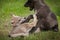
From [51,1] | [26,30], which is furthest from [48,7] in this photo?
[26,30]

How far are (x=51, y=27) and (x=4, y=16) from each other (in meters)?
0.40

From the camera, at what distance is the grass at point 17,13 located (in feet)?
7.54

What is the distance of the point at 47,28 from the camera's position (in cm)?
238

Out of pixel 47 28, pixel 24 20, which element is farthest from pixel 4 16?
pixel 47 28

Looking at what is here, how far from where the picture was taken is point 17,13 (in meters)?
2.41

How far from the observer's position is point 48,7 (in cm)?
239

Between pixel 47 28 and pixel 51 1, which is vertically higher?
pixel 51 1

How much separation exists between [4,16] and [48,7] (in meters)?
0.37

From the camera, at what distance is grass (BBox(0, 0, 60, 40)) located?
2297mm

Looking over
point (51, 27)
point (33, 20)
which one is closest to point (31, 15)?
point (33, 20)

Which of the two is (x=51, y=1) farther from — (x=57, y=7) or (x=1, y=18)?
(x=1, y=18)

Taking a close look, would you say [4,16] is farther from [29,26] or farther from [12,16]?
[29,26]

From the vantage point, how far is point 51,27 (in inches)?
93.5

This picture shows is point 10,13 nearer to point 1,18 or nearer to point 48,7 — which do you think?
point 1,18
